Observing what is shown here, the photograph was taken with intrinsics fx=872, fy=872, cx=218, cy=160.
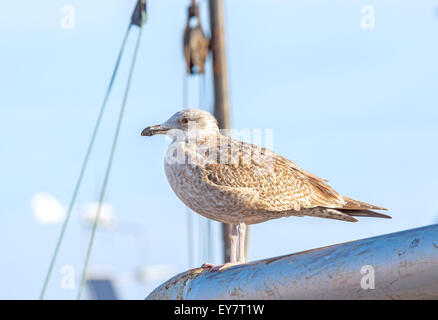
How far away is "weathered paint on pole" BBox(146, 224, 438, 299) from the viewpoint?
1.97m

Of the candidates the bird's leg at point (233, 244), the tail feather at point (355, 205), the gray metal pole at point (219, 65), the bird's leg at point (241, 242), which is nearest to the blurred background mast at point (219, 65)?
the gray metal pole at point (219, 65)

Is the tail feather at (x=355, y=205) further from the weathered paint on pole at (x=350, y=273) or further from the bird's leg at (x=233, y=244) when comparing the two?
the weathered paint on pole at (x=350, y=273)

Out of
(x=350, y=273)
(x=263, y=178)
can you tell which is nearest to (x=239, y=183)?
(x=263, y=178)

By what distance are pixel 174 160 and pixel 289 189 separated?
36.4 inches

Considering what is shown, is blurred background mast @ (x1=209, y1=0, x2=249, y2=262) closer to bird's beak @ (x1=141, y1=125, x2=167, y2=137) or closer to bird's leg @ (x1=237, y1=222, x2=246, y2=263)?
bird's beak @ (x1=141, y1=125, x2=167, y2=137)

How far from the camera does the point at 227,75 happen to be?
589 inches

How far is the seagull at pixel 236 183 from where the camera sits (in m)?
5.27

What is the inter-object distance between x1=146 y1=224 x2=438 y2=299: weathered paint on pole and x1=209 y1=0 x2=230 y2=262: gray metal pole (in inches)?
454

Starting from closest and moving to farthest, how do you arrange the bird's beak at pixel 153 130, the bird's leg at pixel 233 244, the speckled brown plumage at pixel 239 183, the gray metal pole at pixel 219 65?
the speckled brown plumage at pixel 239 183, the bird's leg at pixel 233 244, the bird's beak at pixel 153 130, the gray metal pole at pixel 219 65

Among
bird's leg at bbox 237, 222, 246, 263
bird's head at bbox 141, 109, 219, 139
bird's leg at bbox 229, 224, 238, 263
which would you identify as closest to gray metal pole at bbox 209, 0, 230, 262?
bird's head at bbox 141, 109, 219, 139

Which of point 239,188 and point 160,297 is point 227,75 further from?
point 160,297

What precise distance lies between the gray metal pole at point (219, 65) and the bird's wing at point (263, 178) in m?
7.99
